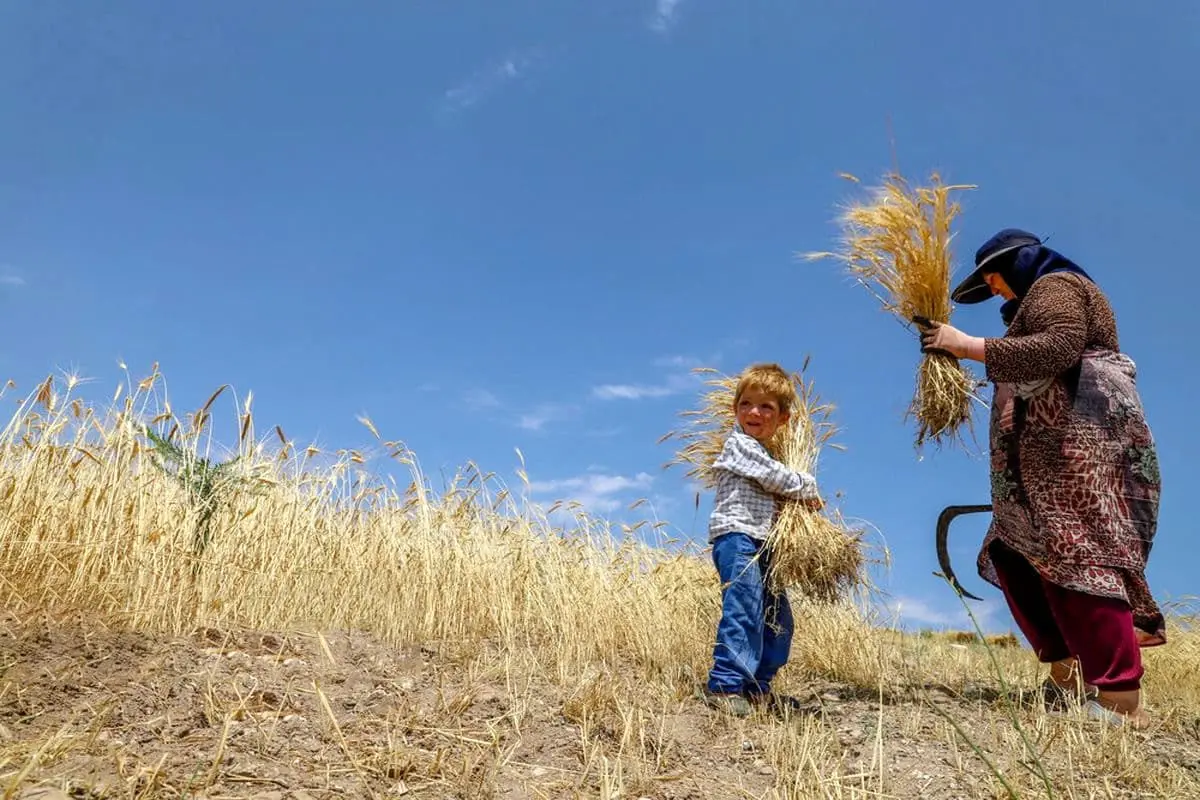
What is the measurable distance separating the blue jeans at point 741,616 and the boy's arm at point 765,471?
0.27 m

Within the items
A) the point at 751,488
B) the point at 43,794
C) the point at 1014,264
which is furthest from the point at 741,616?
the point at 43,794

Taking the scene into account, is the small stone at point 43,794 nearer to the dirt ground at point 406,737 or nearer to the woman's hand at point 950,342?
the dirt ground at point 406,737

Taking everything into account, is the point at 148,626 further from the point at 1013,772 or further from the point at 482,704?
the point at 1013,772

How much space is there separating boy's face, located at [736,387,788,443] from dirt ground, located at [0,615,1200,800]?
1.27 meters

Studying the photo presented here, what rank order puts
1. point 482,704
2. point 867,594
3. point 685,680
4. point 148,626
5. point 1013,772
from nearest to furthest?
1. point 1013,772
2. point 482,704
3. point 148,626
4. point 685,680
5. point 867,594

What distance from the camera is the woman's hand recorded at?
393 centimetres

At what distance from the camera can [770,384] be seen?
427 cm

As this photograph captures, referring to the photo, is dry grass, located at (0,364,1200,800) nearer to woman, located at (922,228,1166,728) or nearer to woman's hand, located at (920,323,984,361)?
woman, located at (922,228,1166,728)

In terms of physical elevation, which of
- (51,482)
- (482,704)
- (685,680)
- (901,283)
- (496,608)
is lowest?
(482,704)

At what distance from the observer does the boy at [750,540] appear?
3.92m

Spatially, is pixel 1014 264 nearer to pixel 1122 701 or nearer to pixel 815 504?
pixel 815 504

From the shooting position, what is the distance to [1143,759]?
10.2 ft

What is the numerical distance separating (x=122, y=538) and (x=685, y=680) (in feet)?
9.58

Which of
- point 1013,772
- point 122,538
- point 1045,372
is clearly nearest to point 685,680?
point 1013,772
